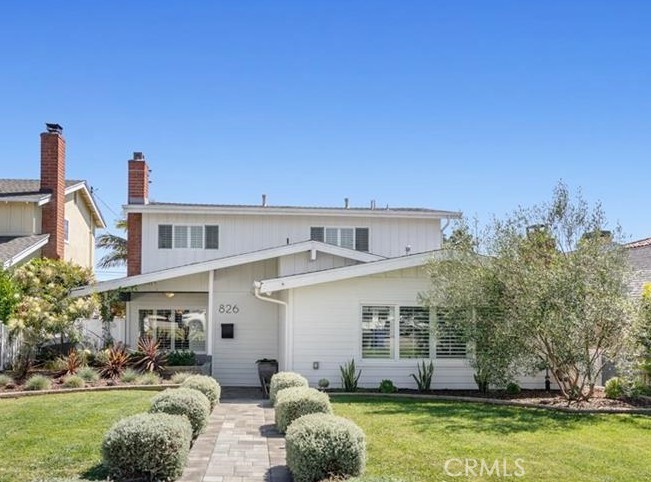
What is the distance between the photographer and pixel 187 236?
20.8m

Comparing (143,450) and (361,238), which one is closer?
(143,450)

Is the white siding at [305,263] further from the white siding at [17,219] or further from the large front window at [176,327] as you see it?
the white siding at [17,219]

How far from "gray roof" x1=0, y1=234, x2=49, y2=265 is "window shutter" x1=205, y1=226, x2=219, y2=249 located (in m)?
5.23

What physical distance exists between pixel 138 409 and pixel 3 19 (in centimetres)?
834

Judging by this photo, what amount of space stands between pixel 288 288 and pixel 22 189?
12.1m

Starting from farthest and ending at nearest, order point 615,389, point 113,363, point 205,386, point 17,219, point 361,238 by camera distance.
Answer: point 361,238
point 17,219
point 113,363
point 615,389
point 205,386

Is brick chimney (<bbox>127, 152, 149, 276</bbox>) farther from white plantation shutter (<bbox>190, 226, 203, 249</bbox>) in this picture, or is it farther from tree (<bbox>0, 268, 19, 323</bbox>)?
tree (<bbox>0, 268, 19, 323</bbox>)

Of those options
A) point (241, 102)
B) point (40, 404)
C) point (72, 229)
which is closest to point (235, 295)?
point (241, 102)

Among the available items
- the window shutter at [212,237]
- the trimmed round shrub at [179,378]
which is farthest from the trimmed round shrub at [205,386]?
the window shutter at [212,237]

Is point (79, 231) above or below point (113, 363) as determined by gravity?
above

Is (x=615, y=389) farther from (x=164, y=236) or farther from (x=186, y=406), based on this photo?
(x=164, y=236)

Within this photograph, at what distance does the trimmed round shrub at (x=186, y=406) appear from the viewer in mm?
A: 8031

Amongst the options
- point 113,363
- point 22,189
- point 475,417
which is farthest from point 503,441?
point 22,189

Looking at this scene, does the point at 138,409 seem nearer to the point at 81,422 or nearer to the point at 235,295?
the point at 81,422
